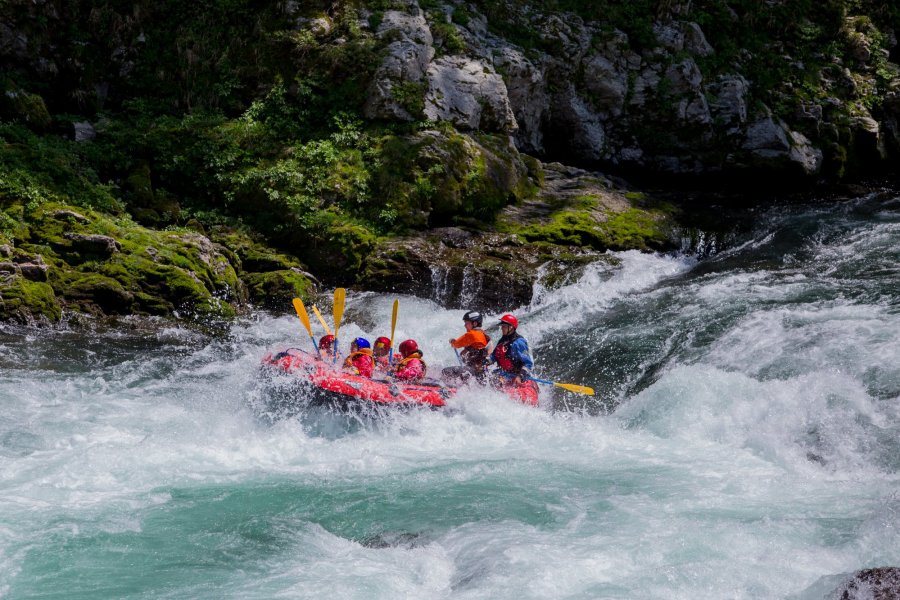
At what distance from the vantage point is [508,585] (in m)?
4.62

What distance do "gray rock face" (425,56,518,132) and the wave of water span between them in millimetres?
Result: 4719

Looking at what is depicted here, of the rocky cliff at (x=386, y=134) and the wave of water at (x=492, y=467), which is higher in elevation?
the rocky cliff at (x=386, y=134)

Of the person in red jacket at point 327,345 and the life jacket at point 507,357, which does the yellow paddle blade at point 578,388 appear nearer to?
the life jacket at point 507,357

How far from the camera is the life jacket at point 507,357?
8.70 metres

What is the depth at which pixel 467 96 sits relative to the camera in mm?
14172

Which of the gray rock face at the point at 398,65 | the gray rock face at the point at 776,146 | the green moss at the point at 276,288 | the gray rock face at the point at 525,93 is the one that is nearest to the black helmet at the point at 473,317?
the green moss at the point at 276,288

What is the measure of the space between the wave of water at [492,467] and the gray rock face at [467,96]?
186 inches

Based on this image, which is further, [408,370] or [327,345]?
[327,345]

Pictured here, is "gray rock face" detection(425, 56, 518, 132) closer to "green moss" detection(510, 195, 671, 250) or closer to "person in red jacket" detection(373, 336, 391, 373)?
"green moss" detection(510, 195, 671, 250)

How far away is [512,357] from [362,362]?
1662 mm

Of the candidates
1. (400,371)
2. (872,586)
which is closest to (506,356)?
(400,371)

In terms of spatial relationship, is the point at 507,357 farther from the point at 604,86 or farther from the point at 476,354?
the point at 604,86

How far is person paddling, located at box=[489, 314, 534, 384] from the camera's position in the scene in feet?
28.3

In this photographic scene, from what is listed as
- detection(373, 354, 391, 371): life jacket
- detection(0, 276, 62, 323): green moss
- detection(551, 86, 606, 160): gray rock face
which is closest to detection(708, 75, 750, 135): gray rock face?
detection(551, 86, 606, 160): gray rock face
